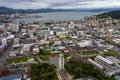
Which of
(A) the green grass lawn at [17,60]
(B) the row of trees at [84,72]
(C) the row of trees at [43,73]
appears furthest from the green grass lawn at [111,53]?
(A) the green grass lawn at [17,60]

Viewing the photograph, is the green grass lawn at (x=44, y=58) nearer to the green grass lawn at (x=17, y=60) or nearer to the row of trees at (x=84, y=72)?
the green grass lawn at (x=17, y=60)

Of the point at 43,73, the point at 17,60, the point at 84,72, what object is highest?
the point at 84,72

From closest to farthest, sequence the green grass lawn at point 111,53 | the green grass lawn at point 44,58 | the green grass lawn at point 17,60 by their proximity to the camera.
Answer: the green grass lawn at point 17,60, the green grass lawn at point 44,58, the green grass lawn at point 111,53

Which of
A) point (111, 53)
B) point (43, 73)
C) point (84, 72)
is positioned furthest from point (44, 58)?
point (111, 53)

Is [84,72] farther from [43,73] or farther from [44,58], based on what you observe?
[44,58]

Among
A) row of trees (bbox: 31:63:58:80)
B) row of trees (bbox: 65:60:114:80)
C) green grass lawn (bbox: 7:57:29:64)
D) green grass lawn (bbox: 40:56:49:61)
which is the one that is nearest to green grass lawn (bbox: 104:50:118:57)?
row of trees (bbox: 65:60:114:80)

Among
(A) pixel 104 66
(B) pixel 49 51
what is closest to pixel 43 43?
(B) pixel 49 51

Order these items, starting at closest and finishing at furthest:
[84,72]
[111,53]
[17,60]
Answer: [84,72] → [17,60] → [111,53]

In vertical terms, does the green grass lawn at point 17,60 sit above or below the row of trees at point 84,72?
below

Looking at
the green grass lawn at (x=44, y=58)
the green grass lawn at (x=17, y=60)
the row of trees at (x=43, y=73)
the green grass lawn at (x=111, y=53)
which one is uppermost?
the row of trees at (x=43, y=73)

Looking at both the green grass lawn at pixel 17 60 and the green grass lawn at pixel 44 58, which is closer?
the green grass lawn at pixel 17 60

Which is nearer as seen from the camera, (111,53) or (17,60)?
(17,60)

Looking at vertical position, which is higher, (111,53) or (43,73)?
(43,73)
